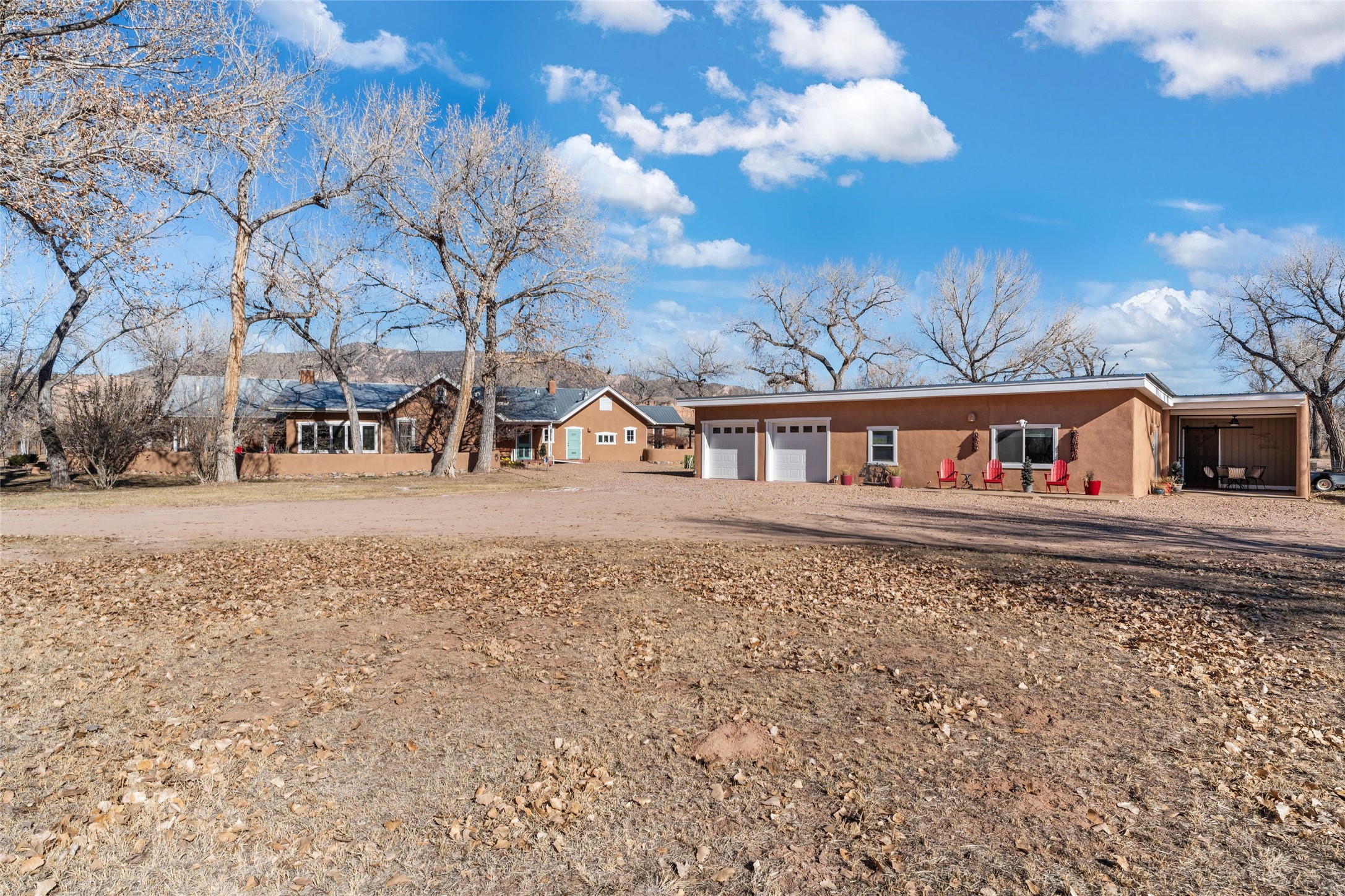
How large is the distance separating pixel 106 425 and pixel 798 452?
21034 millimetres

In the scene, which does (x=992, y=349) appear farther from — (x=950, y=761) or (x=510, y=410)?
(x=950, y=761)

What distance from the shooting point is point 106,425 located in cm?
2136

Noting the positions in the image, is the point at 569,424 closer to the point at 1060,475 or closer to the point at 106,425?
the point at 106,425

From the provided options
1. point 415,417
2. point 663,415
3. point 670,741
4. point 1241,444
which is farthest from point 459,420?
point 1241,444

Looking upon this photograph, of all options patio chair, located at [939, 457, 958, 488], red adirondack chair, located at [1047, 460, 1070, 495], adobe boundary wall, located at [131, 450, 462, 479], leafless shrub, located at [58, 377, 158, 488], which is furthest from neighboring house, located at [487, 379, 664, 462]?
red adirondack chair, located at [1047, 460, 1070, 495]

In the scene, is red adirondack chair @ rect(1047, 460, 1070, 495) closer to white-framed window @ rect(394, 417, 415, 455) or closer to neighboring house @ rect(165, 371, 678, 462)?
neighboring house @ rect(165, 371, 678, 462)

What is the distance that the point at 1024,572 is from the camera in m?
9.29

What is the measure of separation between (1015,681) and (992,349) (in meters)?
42.6

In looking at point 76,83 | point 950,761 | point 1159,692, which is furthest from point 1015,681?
point 76,83

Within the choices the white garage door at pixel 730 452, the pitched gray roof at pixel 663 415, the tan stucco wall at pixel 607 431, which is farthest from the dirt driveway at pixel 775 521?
the pitched gray roof at pixel 663 415

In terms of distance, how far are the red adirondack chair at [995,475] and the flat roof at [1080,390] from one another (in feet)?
6.74

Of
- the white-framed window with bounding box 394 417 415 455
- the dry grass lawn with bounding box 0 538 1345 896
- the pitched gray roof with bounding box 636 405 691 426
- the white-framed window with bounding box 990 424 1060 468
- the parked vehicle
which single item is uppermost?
the pitched gray roof with bounding box 636 405 691 426

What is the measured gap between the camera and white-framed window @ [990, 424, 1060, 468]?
69.8 feet

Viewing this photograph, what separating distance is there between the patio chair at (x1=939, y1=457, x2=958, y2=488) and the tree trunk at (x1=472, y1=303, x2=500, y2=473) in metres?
16.4
